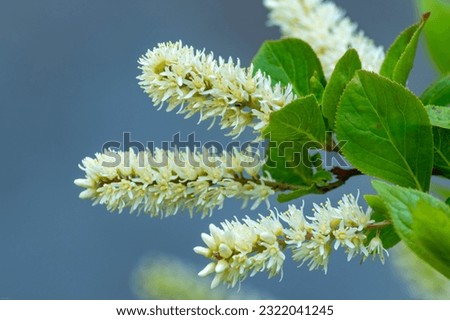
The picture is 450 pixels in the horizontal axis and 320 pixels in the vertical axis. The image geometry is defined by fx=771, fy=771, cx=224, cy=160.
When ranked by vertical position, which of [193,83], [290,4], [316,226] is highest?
[290,4]

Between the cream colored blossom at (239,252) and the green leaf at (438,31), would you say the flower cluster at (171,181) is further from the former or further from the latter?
the green leaf at (438,31)

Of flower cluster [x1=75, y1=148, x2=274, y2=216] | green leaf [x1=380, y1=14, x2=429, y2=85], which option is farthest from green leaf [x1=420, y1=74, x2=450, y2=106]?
flower cluster [x1=75, y1=148, x2=274, y2=216]

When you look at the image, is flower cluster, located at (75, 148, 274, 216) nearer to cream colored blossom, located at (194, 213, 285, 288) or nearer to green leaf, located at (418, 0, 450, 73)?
cream colored blossom, located at (194, 213, 285, 288)

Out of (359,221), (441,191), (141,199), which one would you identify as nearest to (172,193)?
(141,199)

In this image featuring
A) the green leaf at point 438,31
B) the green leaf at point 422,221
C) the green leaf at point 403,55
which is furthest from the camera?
the green leaf at point 438,31

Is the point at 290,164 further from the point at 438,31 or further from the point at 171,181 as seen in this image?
the point at 438,31

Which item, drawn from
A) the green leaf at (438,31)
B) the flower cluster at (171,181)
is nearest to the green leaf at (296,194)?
the flower cluster at (171,181)
